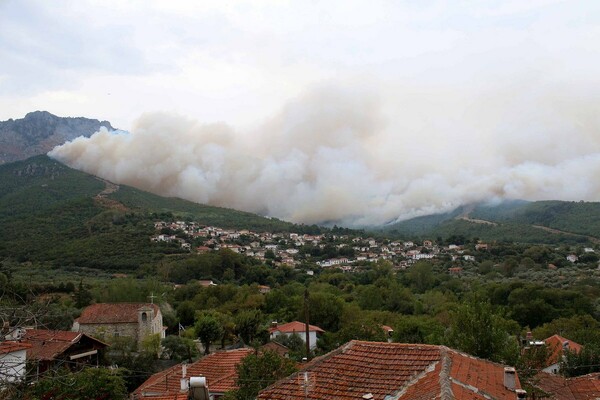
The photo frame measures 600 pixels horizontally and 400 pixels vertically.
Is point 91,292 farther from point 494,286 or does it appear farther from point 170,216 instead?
point 170,216

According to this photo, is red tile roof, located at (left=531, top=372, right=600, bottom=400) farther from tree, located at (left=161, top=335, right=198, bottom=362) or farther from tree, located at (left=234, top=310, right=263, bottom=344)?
tree, located at (left=234, top=310, right=263, bottom=344)

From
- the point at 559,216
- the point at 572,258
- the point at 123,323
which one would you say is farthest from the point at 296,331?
the point at 559,216

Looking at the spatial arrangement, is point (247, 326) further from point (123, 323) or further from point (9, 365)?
point (9, 365)

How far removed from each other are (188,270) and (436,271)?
32.3 m

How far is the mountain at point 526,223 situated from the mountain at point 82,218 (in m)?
36.8

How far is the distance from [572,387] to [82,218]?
82226 millimetres

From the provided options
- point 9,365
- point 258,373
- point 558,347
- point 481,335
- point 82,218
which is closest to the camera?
point 9,365

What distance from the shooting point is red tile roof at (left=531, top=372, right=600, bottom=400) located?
1520 centimetres

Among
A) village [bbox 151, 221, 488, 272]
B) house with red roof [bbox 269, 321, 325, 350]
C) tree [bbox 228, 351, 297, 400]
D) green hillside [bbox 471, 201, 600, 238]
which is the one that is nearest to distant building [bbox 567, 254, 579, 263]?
village [bbox 151, 221, 488, 272]

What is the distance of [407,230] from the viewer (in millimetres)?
153125

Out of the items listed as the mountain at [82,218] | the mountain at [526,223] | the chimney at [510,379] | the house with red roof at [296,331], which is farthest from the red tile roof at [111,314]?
the mountain at [526,223]

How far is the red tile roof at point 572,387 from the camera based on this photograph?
15202 millimetres

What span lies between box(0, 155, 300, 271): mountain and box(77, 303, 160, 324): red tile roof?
1252 inches

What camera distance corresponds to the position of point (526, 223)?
114 m
